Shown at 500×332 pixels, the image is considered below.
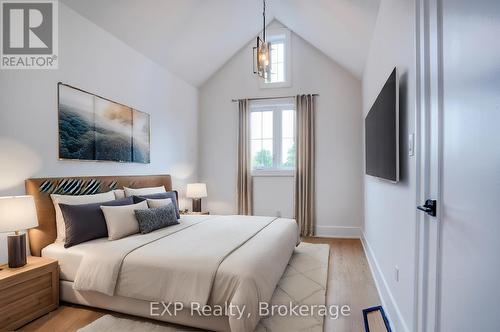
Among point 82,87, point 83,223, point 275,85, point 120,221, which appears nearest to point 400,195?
point 120,221

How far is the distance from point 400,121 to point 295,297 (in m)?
1.71

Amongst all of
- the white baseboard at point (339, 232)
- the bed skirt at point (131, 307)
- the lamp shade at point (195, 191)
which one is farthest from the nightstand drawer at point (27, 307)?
the white baseboard at point (339, 232)

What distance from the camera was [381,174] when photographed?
229cm

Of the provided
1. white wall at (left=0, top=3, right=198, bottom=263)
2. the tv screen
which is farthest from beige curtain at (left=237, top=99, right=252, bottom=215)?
the tv screen

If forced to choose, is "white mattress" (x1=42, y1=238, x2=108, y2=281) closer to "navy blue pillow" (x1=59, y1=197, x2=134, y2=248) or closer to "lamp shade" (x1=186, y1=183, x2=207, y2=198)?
"navy blue pillow" (x1=59, y1=197, x2=134, y2=248)

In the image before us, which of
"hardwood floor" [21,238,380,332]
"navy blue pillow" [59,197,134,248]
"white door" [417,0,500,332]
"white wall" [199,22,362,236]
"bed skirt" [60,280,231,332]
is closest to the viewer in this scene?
"white door" [417,0,500,332]

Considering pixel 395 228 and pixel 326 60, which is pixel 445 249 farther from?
pixel 326 60

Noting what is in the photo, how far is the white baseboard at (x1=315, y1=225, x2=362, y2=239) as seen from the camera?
15.4 feet

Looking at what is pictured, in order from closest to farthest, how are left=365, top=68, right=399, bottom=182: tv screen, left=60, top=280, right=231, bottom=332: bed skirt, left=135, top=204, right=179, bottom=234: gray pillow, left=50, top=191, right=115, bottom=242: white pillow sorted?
1. left=365, top=68, right=399, bottom=182: tv screen
2. left=60, top=280, right=231, bottom=332: bed skirt
3. left=50, top=191, right=115, bottom=242: white pillow
4. left=135, top=204, right=179, bottom=234: gray pillow

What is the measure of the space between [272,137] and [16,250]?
3.93 metres

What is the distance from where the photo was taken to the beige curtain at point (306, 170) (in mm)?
4816

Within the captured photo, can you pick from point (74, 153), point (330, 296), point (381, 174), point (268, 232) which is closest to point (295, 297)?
point (330, 296)

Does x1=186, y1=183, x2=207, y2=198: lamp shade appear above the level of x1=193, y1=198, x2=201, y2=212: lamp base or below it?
above

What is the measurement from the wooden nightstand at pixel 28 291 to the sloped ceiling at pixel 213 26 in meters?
2.52
